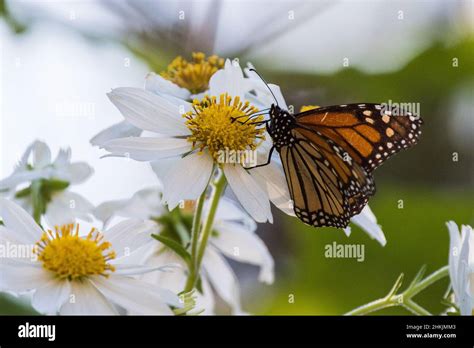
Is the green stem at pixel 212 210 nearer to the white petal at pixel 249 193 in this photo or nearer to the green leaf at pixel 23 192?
the white petal at pixel 249 193

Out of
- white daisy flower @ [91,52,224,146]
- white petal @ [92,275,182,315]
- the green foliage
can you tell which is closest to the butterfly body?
white daisy flower @ [91,52,224,146]

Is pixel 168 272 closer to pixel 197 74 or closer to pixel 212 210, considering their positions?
pixel 212 210

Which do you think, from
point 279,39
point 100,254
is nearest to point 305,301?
point 279,39

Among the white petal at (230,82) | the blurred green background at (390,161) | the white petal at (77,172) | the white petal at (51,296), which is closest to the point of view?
the white petal at (51,296)

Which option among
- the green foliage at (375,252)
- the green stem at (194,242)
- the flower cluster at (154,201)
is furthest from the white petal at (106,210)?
the green foliage at (375,252)

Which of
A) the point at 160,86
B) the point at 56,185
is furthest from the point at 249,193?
the point at 56,185

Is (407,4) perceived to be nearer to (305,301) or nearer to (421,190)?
(421,190)

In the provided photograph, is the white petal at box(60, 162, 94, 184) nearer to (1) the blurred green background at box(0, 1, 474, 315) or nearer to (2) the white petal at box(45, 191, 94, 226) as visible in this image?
(2) the white petal at box(45, 191, 94, 226)
